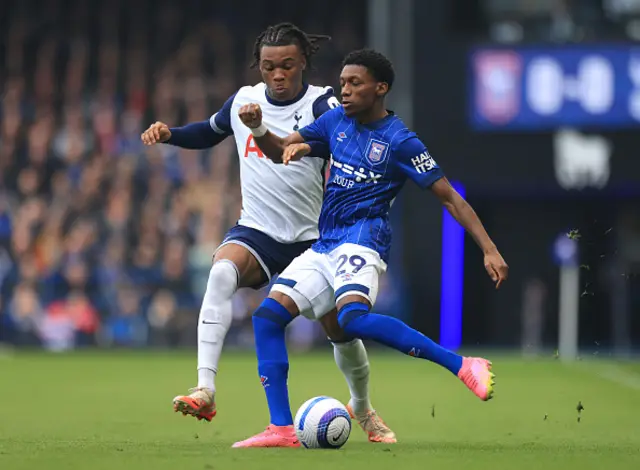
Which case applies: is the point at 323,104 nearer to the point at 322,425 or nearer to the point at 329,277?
the point at 329,277

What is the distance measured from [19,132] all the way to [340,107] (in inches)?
645

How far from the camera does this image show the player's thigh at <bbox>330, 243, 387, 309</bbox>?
274 inches

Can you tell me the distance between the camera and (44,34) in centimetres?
2511

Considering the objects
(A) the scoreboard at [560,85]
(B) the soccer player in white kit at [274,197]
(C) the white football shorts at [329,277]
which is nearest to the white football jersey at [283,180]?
(B) the soccer player in white kit at [274,197]

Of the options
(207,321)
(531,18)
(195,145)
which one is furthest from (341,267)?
(531,18)

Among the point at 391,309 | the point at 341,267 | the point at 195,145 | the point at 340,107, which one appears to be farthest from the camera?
the point at 391,309

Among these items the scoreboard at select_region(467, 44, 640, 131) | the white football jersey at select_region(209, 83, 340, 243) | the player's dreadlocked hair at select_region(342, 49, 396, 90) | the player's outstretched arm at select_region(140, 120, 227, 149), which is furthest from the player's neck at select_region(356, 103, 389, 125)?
the scoreboard at select_region(467, 44, 640, 131)

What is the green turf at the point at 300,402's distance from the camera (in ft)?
20.1

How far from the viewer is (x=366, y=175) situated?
718 cm

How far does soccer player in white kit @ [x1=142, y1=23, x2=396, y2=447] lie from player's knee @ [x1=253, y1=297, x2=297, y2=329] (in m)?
0.41

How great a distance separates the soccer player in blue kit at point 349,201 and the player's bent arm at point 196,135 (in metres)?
0.91

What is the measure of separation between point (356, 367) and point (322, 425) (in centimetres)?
104

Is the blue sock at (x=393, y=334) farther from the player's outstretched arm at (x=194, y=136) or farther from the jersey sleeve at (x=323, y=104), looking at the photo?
the player's outstretched arm at (x=194, y=136)

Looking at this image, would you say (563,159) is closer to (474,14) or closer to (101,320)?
(474,14)
